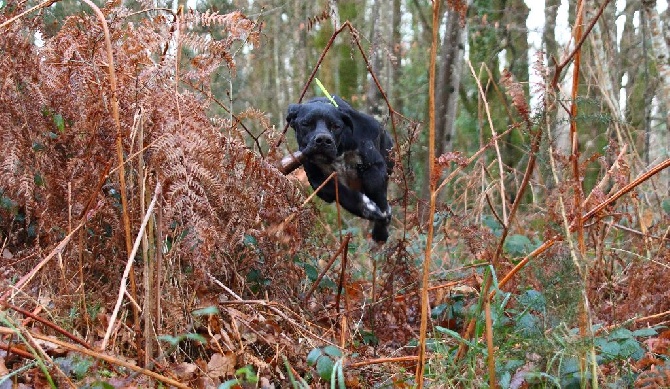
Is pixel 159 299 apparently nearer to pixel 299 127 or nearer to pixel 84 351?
pixel 84 351

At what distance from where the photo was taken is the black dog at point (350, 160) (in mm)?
6734

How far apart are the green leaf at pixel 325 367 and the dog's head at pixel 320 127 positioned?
3.28 metres

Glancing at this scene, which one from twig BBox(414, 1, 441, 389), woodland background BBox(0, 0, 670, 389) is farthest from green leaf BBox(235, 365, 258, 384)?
twig BBox(414, 1, 441, 389)

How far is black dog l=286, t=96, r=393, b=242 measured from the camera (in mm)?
6734

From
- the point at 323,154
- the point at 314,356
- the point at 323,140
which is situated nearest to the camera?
the point at 314,356

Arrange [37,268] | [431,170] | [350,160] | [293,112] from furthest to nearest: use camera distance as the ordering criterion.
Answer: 1. [350,160]
2. [293,112]
3. [37,268]
4. [431,170]

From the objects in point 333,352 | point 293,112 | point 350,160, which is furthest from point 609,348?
point 293,112

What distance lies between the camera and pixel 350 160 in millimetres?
7020

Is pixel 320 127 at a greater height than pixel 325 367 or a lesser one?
greater

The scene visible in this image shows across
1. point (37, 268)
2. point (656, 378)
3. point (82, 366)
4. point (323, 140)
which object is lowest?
point (656, 378)

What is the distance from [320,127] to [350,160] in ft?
1.79

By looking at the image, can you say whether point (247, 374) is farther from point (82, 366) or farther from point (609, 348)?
point (609, 348)

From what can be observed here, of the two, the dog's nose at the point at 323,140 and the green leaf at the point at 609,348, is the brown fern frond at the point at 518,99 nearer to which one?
the green leaf at the point at 609,348

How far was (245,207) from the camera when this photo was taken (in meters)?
4.01
